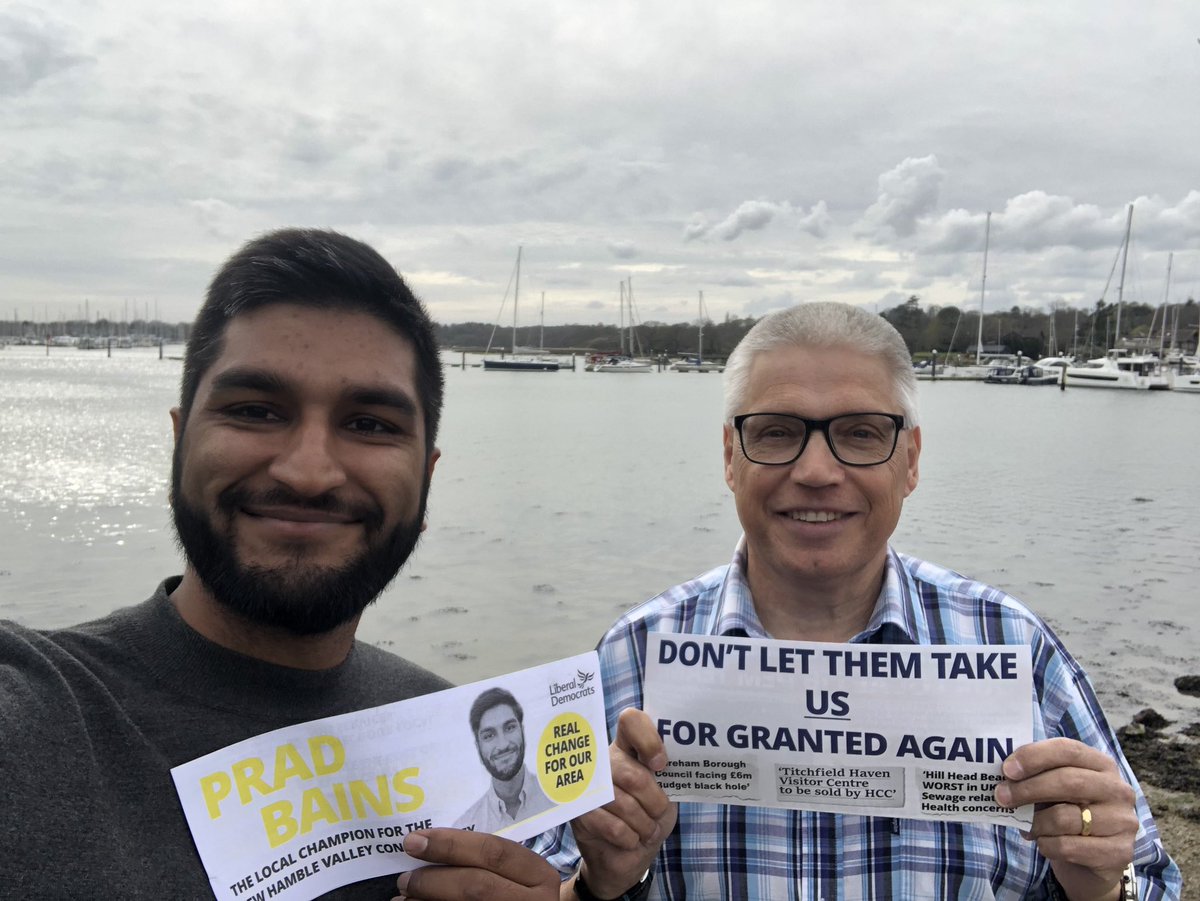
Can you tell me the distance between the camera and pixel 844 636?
3150mm

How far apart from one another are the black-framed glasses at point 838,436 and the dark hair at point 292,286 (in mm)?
1271

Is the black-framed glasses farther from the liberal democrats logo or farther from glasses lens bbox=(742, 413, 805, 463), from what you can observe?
the liberal democrats logo

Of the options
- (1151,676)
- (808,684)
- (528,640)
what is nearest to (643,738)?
(808,684)

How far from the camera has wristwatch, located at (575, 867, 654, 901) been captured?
2773 millimetres

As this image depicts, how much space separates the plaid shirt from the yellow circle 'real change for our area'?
1.77ft

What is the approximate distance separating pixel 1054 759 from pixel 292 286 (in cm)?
266

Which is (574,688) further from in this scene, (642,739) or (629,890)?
(629,890)

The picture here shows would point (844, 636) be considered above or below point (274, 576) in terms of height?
below

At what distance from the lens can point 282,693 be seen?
249 cm

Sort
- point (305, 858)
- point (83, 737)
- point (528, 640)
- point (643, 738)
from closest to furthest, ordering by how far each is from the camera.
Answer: point (83, 737) < point (305, 858) < point (643, 738) < point (528, 640)

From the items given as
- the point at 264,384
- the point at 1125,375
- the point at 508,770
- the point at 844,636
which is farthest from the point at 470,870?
the point at 1125,375

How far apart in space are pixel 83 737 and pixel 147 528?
19882mm

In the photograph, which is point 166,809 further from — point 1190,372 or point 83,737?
point 1190,372

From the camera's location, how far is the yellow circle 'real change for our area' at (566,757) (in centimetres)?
251
